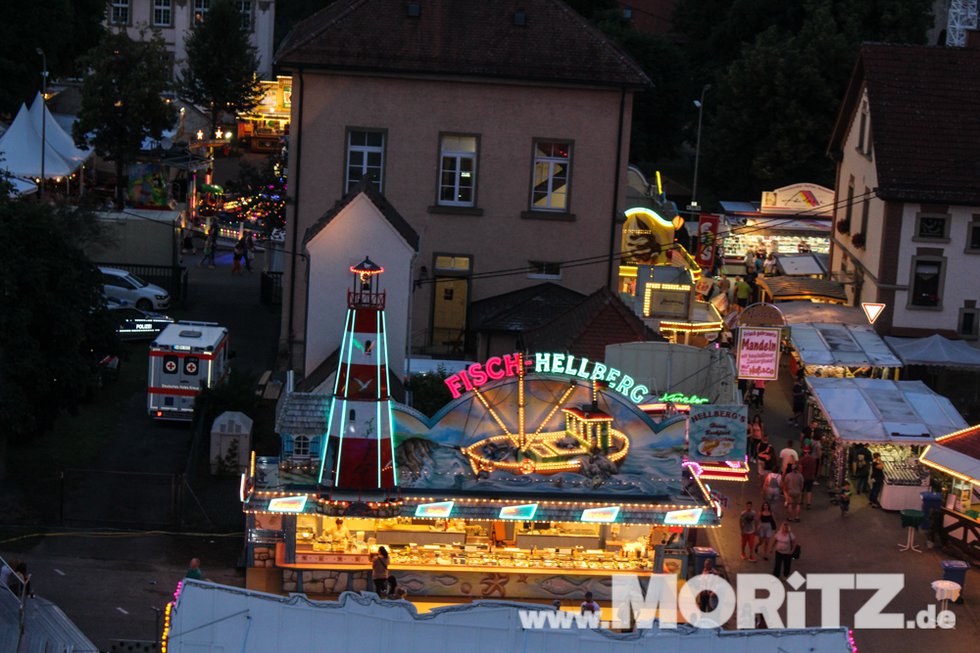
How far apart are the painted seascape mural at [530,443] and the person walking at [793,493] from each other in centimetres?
580

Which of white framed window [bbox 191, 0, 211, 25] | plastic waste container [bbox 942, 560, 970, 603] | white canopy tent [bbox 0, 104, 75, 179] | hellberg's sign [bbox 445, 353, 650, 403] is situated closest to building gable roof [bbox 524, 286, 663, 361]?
hellberg's sign [bbox 445, 353, 650, 403]

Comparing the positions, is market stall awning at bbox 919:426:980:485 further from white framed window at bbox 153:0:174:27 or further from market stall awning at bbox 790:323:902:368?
white framed window at bbox 153:0:174:27

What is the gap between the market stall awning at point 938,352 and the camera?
1628 inches

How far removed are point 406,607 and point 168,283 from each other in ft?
102

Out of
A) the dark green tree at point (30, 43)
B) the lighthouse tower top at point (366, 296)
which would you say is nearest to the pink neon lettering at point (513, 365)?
the lighthouse tower top at point (366, 296)

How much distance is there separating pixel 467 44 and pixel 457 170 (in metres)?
3.26

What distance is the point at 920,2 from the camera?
7275cm

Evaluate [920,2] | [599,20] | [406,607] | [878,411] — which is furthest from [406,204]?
[599,20]

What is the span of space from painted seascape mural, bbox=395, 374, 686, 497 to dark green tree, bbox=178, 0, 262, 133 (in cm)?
5739

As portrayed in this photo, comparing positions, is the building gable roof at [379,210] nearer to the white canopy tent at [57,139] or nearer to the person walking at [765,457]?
the person walking at [765,457]

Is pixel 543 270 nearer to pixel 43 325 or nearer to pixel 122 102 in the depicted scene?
pixel 43 325

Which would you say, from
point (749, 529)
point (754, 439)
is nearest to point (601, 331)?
point (754, 439)

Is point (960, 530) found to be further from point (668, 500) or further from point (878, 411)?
point (668, 500)

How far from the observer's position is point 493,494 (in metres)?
28.7
